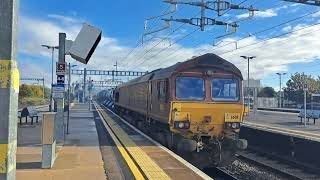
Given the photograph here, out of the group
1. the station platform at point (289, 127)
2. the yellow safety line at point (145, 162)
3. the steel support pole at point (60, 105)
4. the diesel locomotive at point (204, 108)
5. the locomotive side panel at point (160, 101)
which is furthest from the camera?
the station platform at point (289, 127)

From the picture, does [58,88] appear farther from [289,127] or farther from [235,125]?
[289,127]

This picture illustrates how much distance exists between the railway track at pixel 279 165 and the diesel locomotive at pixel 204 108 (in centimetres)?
154

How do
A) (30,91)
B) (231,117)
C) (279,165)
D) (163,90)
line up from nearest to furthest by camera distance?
(231,117) < (163,90) < (279,165) < (30,91)

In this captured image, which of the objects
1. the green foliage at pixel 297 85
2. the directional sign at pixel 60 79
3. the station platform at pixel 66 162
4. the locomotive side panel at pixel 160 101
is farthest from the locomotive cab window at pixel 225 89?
the green foliage at pixel 297 85

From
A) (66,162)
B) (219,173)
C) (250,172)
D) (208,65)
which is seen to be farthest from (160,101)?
(66,162)

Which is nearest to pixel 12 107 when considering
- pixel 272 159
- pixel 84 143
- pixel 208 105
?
pixel 208 105

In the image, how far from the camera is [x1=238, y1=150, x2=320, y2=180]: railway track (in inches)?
540

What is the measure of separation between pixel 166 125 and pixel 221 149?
192 centimetres

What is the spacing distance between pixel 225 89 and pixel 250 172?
109 inches

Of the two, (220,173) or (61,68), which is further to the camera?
(61,68)

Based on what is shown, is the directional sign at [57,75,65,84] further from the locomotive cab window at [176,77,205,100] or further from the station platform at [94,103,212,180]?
the locomotive cab window at [176,77,205,100]

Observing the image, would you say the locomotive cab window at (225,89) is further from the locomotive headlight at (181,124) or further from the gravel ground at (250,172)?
the gravel ground at (250,172)

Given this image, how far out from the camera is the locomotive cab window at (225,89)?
14844 millimetres

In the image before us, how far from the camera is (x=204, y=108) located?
14.5 metres
